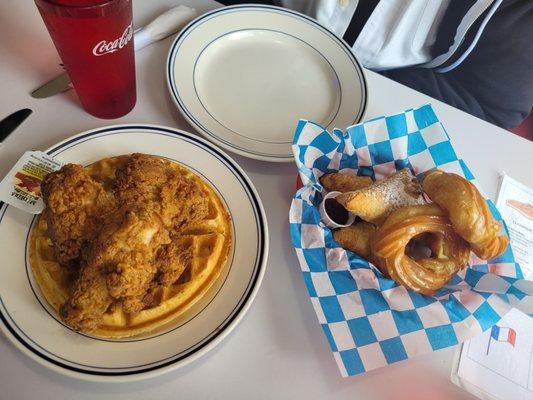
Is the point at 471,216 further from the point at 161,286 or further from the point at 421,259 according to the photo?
the point at 161,286

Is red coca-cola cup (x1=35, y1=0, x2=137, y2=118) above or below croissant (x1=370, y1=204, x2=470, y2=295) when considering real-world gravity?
above

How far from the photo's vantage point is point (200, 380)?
0.74 metres

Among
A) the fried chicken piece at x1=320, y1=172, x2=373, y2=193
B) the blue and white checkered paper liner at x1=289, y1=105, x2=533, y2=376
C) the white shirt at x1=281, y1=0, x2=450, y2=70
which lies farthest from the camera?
the white shirt at x1=281, y1=0, x2=450, y2=70

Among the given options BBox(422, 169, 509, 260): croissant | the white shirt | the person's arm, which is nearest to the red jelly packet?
BBox(422, 169, 509, 260): croissant

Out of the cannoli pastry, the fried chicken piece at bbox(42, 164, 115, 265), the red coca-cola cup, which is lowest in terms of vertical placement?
the cannoli pastry

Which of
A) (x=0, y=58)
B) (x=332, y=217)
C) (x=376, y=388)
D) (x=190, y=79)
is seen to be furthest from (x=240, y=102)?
(x=376, y=388)

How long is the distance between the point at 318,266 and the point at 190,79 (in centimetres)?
61

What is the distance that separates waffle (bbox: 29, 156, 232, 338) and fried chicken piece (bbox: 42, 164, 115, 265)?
52 mm

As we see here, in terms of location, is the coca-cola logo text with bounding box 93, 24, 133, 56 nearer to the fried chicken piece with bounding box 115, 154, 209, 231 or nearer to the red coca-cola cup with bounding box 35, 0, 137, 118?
the red coca-cola cup with bounding box 35, 0, 137, 118

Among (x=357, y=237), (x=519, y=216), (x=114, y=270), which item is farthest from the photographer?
(x=519, y=216)

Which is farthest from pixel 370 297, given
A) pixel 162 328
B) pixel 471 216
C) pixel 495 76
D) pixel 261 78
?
pixel 495 76

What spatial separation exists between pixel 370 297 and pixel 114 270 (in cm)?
48

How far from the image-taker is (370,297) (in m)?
0.79

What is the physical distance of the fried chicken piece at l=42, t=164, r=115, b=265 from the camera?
68 cm
